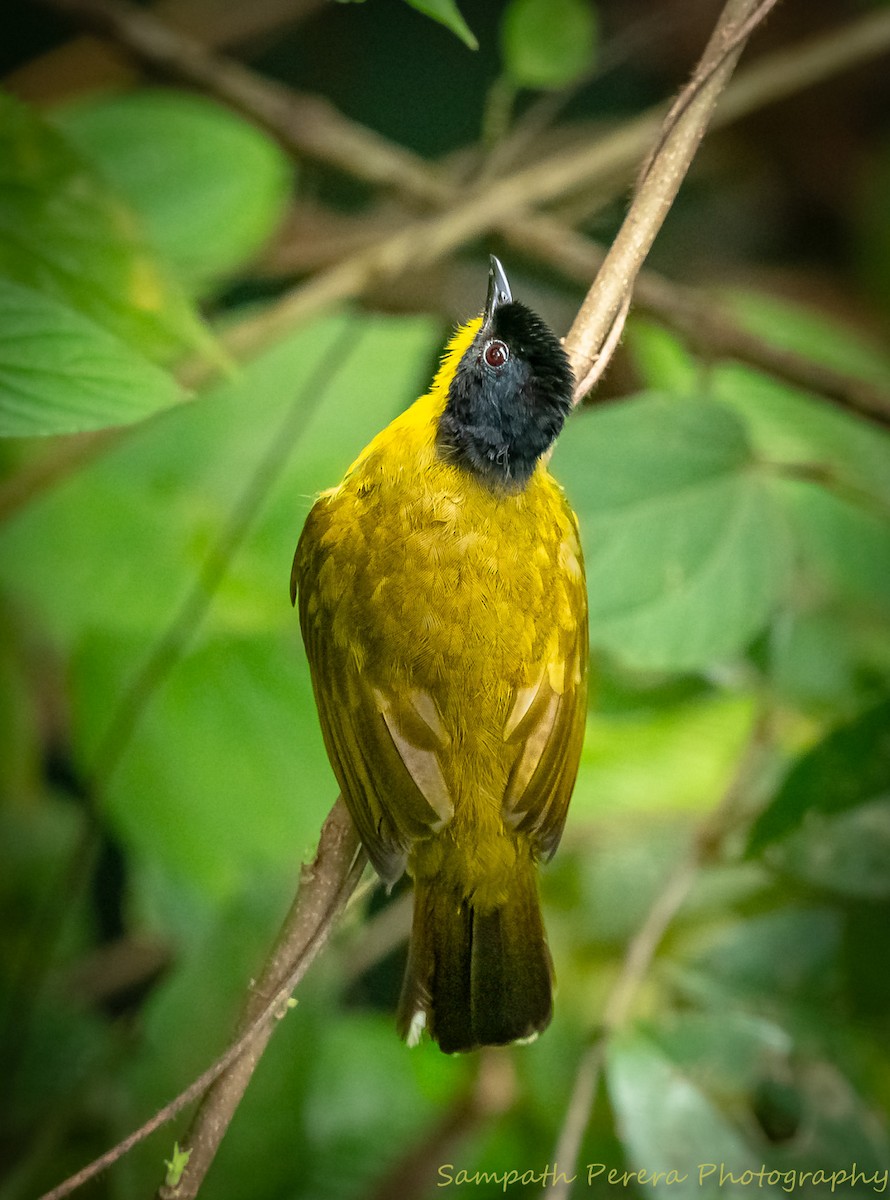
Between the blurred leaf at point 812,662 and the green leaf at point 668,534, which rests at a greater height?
the green leaf at point 668,534

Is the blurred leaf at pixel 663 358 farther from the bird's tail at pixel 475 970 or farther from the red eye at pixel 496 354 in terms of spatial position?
the bird's tail at pixel 475 970

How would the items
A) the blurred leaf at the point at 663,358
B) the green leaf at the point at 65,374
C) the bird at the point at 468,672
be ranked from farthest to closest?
the blurred leaf at the point at 663,358 → the bird at the point at 468,672 → the green leaf at the point at 65,374

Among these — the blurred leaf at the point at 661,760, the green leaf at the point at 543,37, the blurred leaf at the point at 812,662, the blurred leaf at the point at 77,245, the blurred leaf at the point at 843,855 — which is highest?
the green leaf at the point at 543,37

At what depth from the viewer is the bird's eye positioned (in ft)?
4.72

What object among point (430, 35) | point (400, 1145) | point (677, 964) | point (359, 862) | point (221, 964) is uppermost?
point (430, 35)

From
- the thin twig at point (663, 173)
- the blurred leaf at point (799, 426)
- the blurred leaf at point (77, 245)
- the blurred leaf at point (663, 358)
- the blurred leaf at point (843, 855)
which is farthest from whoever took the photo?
the blurred leaf at point (663, 358)

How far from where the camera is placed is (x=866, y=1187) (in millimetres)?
1759

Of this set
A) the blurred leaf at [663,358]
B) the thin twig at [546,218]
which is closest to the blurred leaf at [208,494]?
the thin twig at [546,218]

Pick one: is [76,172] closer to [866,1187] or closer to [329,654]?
[329,654]

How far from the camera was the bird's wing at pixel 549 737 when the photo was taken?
4.50 feet

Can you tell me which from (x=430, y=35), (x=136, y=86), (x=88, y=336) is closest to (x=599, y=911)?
(x=88, y=336)

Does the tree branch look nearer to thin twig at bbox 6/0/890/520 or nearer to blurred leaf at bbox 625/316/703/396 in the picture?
thin twig at bbox 6/0/890/520

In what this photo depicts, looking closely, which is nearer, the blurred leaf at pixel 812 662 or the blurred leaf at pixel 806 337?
the blurred leaf at pixel 812 662

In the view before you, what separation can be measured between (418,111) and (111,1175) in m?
3.01
